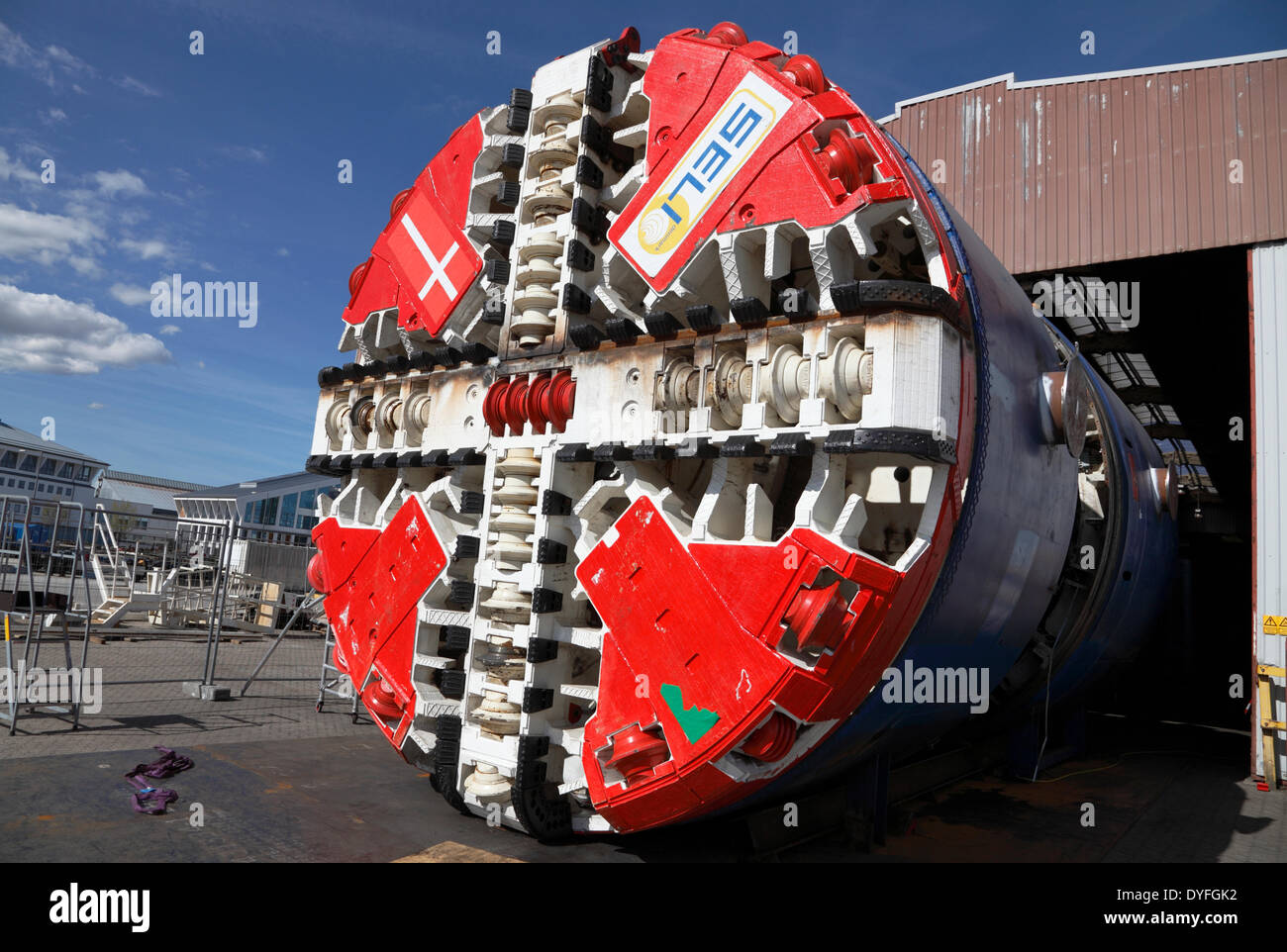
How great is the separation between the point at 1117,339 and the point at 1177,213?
4.19 meters

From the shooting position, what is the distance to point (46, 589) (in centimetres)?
905

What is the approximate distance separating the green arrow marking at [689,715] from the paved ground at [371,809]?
4.23ft

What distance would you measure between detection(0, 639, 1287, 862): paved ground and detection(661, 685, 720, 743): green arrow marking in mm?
1289

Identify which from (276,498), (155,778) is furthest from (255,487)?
(155,778)

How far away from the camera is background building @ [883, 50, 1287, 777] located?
32.1 feet

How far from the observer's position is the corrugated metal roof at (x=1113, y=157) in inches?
411

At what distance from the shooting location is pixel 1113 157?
11.7 m

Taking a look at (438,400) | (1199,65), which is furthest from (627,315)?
(1199,65)

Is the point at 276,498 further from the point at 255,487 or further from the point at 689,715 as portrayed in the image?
the point at 689,715

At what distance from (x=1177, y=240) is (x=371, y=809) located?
11928mm

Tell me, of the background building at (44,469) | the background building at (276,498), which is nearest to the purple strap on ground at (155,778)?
the background building at (276,498)

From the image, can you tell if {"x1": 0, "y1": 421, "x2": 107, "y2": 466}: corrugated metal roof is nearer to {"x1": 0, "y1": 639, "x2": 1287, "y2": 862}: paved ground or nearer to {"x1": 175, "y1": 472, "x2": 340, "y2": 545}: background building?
{"x1": 175, "y1": 472, "x2": 340, "y2": 545}: background building

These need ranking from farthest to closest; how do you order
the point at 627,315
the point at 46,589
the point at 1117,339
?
the point at 1117,339 → the point at 46,589 → the point at 627,315
